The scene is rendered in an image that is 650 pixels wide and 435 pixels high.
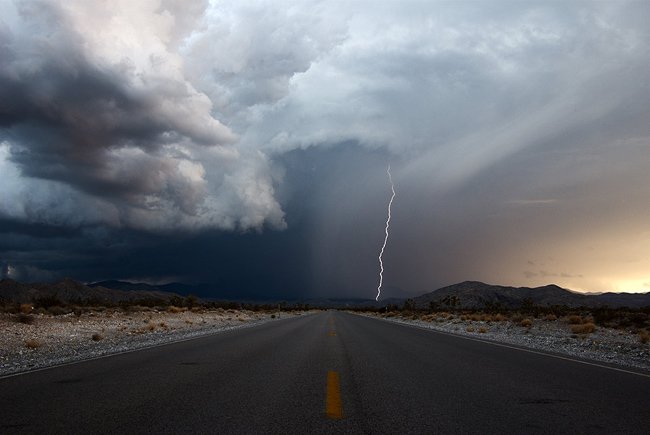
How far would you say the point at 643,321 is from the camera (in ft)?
104

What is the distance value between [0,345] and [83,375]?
37.6 ft

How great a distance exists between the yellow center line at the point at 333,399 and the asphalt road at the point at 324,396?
0.02 meters

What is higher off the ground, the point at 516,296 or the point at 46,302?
the point at 516,296

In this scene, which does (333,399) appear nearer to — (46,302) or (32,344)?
(32,344)

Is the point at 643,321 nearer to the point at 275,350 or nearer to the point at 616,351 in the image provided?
the point at 616,351

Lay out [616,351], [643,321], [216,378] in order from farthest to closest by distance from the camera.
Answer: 1. [643,321]
2. [616,351]
3. [216,378]

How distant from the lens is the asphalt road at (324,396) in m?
5.44

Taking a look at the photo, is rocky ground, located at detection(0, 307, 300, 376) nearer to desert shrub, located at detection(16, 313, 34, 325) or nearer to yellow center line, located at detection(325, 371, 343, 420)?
desert shrub, located at detection(16, 313, 34, 325)

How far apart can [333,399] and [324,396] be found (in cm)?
26

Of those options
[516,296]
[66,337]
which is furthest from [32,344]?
[516,296]

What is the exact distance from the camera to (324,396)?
6.98m

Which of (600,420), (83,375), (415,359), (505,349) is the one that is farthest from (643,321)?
(83,375)

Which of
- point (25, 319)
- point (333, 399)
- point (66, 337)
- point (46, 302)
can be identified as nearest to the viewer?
point (333, 399)

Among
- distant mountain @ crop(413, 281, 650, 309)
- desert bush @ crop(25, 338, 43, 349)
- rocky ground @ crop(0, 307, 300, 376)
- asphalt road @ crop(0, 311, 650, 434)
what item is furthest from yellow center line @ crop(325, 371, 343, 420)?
distant mountain @ crop(413, 281, 650, 309)
